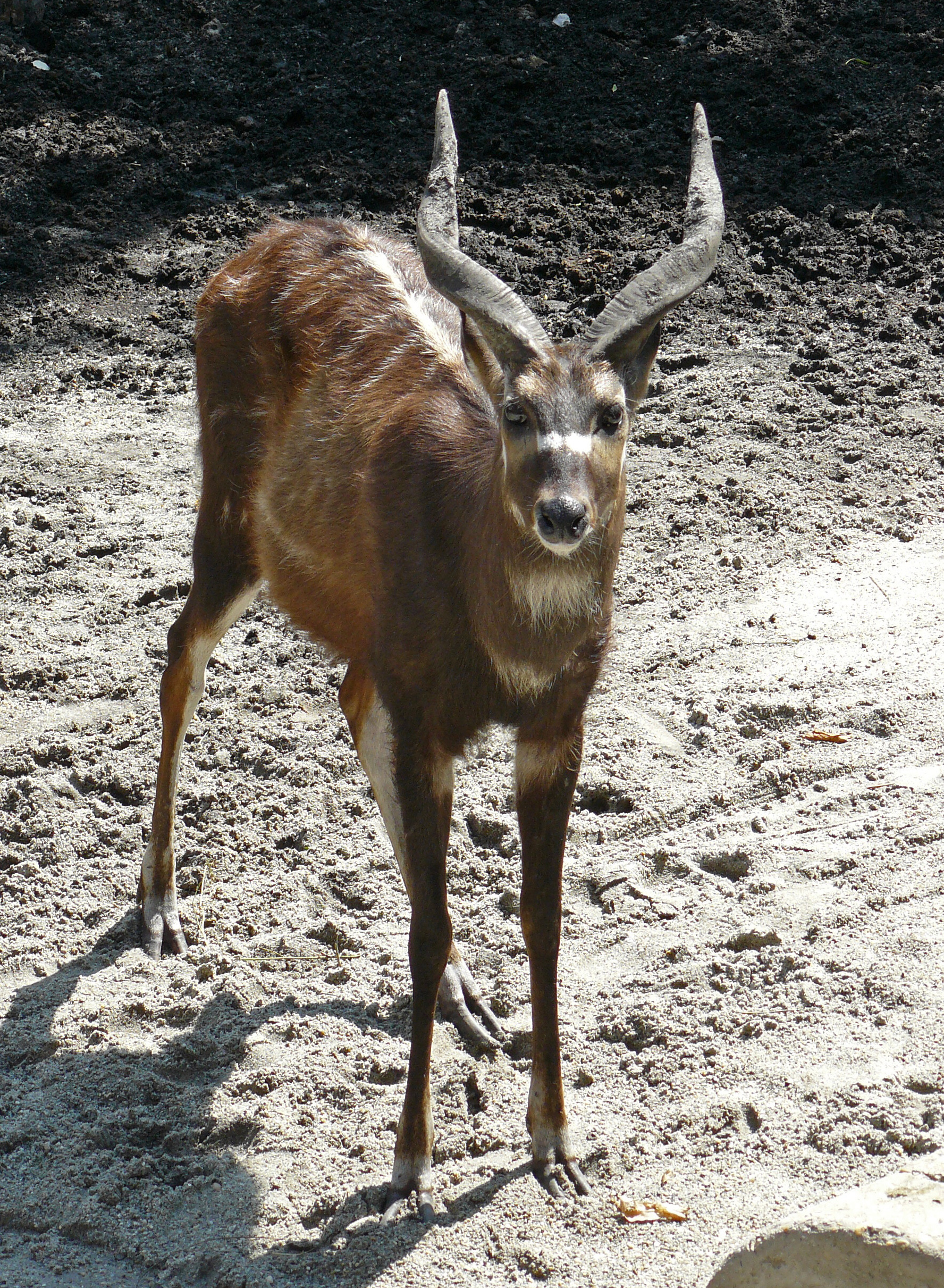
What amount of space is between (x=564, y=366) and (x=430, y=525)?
0.63m

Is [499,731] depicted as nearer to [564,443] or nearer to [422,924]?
[422,924]

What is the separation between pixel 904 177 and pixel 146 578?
17.8 ft

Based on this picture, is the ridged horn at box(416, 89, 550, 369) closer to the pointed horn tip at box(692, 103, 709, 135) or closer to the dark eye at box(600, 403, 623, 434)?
the dark eye at box(600, 403, 623, 434)

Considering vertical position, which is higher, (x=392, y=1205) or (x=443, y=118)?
(x=443, y=118)

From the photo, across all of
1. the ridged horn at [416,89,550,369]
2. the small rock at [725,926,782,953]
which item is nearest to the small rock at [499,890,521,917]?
the small rock at [725,926,782,953]

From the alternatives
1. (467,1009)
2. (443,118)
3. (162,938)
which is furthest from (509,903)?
(443,118)

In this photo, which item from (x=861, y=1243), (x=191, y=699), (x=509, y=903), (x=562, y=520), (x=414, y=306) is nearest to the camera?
(x=861, y=1243)

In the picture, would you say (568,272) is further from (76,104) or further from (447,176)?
(447,176)

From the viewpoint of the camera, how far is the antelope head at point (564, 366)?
322 cm

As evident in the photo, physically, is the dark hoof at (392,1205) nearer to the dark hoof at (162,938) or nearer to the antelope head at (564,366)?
the dark hoof at (162,938)

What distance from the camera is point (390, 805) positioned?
15.1 ft

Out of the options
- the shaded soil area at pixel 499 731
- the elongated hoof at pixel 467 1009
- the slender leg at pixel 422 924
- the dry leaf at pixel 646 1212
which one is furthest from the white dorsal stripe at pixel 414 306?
the dry leaf at pixel 646 1212

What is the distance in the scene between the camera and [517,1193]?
368 cm

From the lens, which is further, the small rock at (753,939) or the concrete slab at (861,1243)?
the small rock at (753,939)
